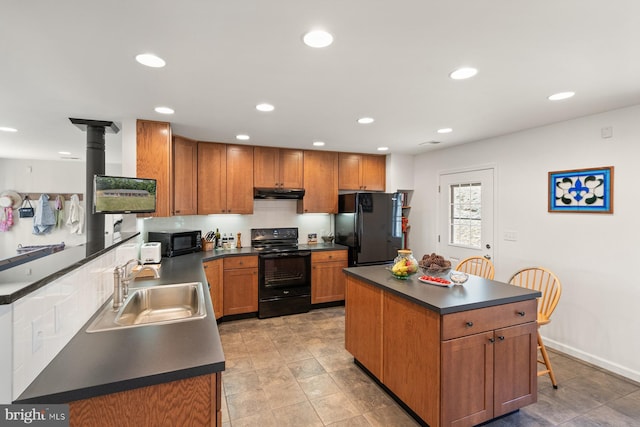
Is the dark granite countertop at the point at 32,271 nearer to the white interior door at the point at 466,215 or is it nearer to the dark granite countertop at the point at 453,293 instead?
the dark granite countertop at the point at 453,293

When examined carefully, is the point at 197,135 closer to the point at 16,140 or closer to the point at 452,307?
the point at 16,140

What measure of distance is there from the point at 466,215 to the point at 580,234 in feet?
4.30

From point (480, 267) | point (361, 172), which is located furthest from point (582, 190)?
point (361, 172)

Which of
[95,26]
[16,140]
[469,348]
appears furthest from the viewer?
[16,140]

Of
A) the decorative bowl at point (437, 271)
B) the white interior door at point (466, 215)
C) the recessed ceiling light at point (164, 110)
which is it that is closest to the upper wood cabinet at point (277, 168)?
the recessed ceiling light at point (164, 110)

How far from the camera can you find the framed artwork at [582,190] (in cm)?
278

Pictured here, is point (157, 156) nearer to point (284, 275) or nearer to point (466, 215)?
point (284, 275)

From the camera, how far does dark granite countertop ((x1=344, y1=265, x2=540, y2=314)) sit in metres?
1.88

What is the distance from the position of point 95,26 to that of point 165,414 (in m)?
1.75

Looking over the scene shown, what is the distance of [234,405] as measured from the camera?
2285 millimetres

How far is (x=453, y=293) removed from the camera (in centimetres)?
210

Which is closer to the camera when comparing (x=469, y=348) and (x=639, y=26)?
(x=639, y=26)

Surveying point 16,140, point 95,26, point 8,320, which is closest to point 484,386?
point 8,320

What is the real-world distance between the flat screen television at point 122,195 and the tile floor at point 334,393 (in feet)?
5.29
